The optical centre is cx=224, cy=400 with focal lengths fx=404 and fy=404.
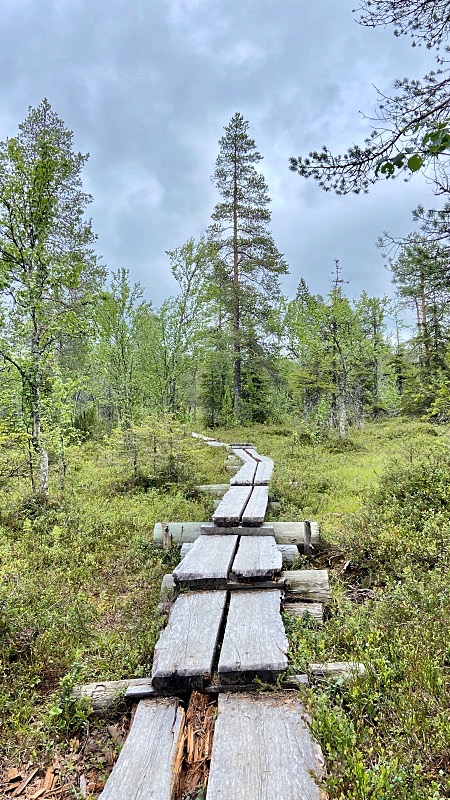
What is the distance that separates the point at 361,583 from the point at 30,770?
3.48 metres

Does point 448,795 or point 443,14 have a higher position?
point 443,14

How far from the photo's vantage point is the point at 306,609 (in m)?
3.74

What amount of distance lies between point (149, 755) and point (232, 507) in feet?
12.5

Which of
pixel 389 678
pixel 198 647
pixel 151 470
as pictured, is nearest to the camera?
pixel 389 678

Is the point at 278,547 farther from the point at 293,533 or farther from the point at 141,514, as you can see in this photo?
the point at 141,514

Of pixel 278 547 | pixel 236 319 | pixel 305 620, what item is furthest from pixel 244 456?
pixel 236 319

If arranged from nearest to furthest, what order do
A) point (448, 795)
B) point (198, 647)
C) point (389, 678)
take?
1. point (448, 795)
2. point (389, 678)
3. point (198, 647)

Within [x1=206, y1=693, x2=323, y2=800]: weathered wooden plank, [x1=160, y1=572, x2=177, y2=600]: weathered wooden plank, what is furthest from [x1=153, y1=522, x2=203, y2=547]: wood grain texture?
[x1=206, y1=693, x2=323, y2=800]: weathered wooden plank

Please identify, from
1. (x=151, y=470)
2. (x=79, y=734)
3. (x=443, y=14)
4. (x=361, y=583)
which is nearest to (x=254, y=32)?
(x=443, y=14)

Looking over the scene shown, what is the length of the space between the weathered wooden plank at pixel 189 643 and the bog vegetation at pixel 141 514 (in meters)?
0.36

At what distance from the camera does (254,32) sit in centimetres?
2367

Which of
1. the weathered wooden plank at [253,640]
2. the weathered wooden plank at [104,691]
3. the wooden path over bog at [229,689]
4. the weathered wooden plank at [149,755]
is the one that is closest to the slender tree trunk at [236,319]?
the wooden path over bog at [229,689]

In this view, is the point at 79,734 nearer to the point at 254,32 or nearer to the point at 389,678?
the point at 389,678

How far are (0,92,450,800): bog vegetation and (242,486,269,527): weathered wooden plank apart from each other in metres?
0.58
